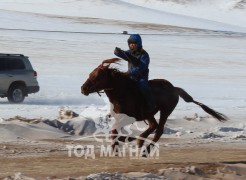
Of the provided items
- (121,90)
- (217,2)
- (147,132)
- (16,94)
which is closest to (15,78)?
(16,94)

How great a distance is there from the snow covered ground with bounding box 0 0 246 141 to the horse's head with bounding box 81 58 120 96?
6028 millimetres

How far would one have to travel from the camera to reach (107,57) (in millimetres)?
51094

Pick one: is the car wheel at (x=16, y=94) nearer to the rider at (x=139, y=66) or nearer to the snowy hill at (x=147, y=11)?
the rider at (x=139, y=66)

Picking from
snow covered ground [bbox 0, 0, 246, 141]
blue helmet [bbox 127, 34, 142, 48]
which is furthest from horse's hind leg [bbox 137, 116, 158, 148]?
snow covered ground [bbox 0, 0, 246, 141]

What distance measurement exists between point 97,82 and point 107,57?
131ft

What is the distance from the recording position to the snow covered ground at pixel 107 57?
978 inches

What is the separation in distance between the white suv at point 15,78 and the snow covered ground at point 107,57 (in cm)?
64

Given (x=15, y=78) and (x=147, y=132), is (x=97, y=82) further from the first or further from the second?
(x=15, y=78)

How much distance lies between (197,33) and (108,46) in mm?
29999

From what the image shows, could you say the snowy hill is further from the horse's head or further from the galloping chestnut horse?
the horse's head

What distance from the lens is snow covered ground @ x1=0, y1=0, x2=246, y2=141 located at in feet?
81.5

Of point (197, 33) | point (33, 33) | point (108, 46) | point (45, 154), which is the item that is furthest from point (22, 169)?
point (197, 33)

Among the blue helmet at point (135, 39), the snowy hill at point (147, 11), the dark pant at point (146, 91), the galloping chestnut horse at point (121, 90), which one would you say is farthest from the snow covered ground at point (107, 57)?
the blue helmet at point (135, 39)

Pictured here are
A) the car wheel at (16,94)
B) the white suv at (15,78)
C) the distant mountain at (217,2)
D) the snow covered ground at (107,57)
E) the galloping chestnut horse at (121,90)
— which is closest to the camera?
the galloping chestnut horse at (121,90)
